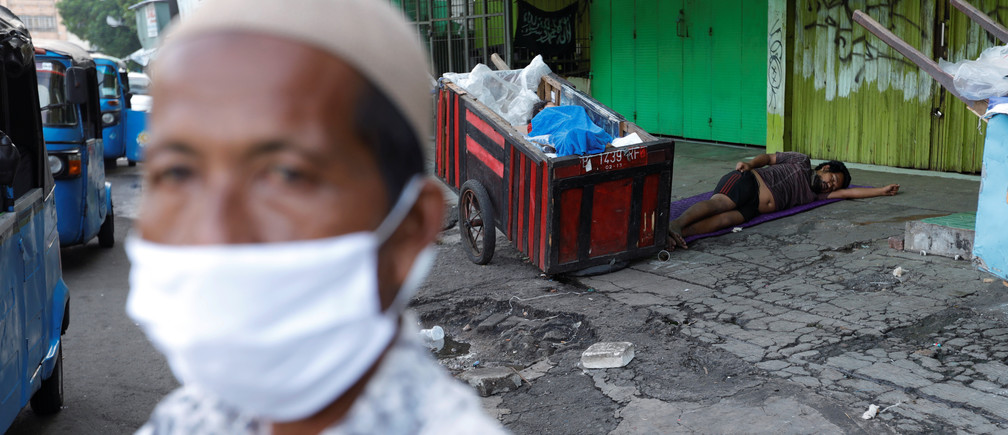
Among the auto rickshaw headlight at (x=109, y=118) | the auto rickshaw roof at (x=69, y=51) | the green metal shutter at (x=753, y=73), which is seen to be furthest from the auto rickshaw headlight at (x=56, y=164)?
the green metal shutter at (x=753, y=73)

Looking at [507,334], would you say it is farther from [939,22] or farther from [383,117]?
[939,22]

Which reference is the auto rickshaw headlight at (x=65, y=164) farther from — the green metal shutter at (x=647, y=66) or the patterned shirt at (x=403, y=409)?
the green metal shutter at (x=647, y=66)

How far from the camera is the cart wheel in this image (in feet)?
20.9

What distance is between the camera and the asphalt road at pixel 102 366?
4.30 m

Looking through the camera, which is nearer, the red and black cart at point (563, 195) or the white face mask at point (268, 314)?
the white face mask at point (268, 314)

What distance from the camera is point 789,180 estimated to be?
761cm

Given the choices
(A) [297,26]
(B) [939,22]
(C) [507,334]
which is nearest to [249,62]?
(A) [297,26]

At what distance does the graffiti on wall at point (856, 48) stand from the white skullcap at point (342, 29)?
9113 mm

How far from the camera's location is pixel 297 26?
0.81 meters

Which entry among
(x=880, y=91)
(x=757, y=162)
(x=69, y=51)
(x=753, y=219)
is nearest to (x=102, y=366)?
(x=69, y=51)

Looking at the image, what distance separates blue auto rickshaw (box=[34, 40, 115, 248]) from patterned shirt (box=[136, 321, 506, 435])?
22.5 ft

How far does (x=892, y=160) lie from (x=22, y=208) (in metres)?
8.53

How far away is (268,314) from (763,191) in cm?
708

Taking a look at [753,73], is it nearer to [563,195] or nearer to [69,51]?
[563,195]
